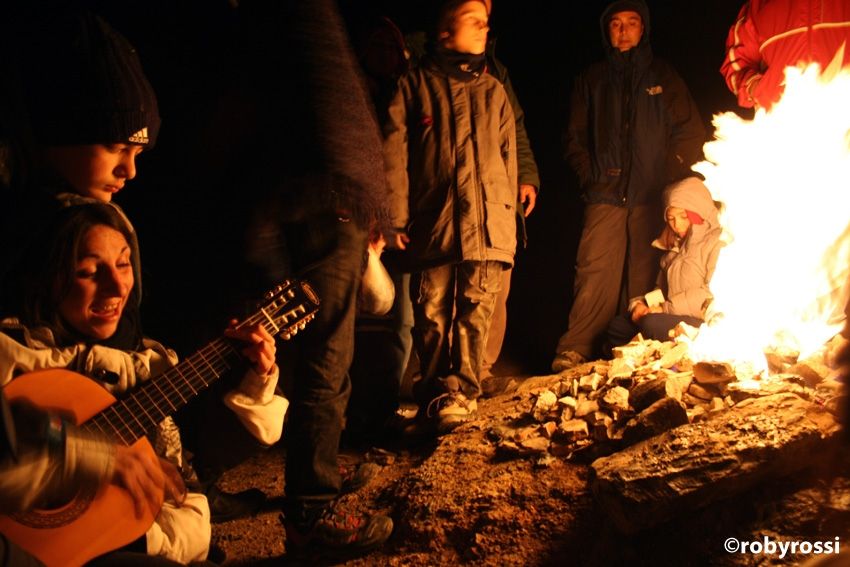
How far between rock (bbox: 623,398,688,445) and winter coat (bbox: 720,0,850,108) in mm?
2724

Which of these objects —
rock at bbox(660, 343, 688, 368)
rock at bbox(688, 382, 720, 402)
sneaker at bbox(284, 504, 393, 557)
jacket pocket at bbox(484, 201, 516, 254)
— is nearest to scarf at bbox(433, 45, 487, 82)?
jacket pocket at bbox(484, 201, 516, 254)

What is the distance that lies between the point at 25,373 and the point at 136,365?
0.45 meters

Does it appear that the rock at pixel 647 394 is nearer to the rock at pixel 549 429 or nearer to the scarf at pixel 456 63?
the rock at pixel 549 429

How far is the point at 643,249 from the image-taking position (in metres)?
6.07

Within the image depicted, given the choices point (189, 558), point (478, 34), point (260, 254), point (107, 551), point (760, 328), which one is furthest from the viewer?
point (478, 34)

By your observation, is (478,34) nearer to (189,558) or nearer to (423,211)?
(423,211)

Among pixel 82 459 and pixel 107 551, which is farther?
pixel 107 551

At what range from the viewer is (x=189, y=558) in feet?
8.27

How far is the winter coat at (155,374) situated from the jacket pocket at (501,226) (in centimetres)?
213

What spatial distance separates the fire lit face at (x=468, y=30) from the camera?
449 centimetres

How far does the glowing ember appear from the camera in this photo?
3.83 m

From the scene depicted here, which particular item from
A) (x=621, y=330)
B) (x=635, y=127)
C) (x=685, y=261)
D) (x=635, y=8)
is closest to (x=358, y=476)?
(x=621, y=330)

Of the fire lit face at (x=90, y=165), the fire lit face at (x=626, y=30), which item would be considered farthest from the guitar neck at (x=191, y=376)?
the fire lit face at (x=626, y=30)

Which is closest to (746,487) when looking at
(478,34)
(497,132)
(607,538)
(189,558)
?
(607,538)
